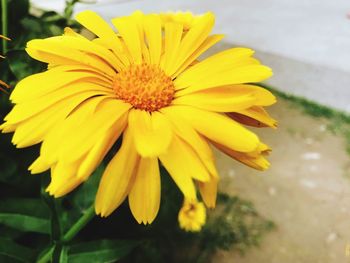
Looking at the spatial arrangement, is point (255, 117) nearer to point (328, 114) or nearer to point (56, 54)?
point (56, 54)

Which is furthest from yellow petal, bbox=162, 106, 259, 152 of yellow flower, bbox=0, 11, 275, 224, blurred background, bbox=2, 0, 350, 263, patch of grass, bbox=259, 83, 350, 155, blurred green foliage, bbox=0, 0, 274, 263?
patch of grass, bbox=259, 83, 350, 155

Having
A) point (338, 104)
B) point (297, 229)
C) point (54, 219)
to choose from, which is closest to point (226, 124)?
point (54, 219)

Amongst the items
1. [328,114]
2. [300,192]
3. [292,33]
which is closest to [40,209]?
[300,192]

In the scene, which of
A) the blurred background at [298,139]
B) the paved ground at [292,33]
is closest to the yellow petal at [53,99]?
the blurred background at [298,139]

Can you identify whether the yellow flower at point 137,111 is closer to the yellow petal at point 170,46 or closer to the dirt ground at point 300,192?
the yellow petal at point 170,46

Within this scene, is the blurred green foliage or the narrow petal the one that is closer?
the narrow petal

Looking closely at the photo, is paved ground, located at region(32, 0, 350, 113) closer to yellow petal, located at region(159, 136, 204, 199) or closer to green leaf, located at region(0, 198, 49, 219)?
green leaf, located at region(0, 198, 49, 219)
